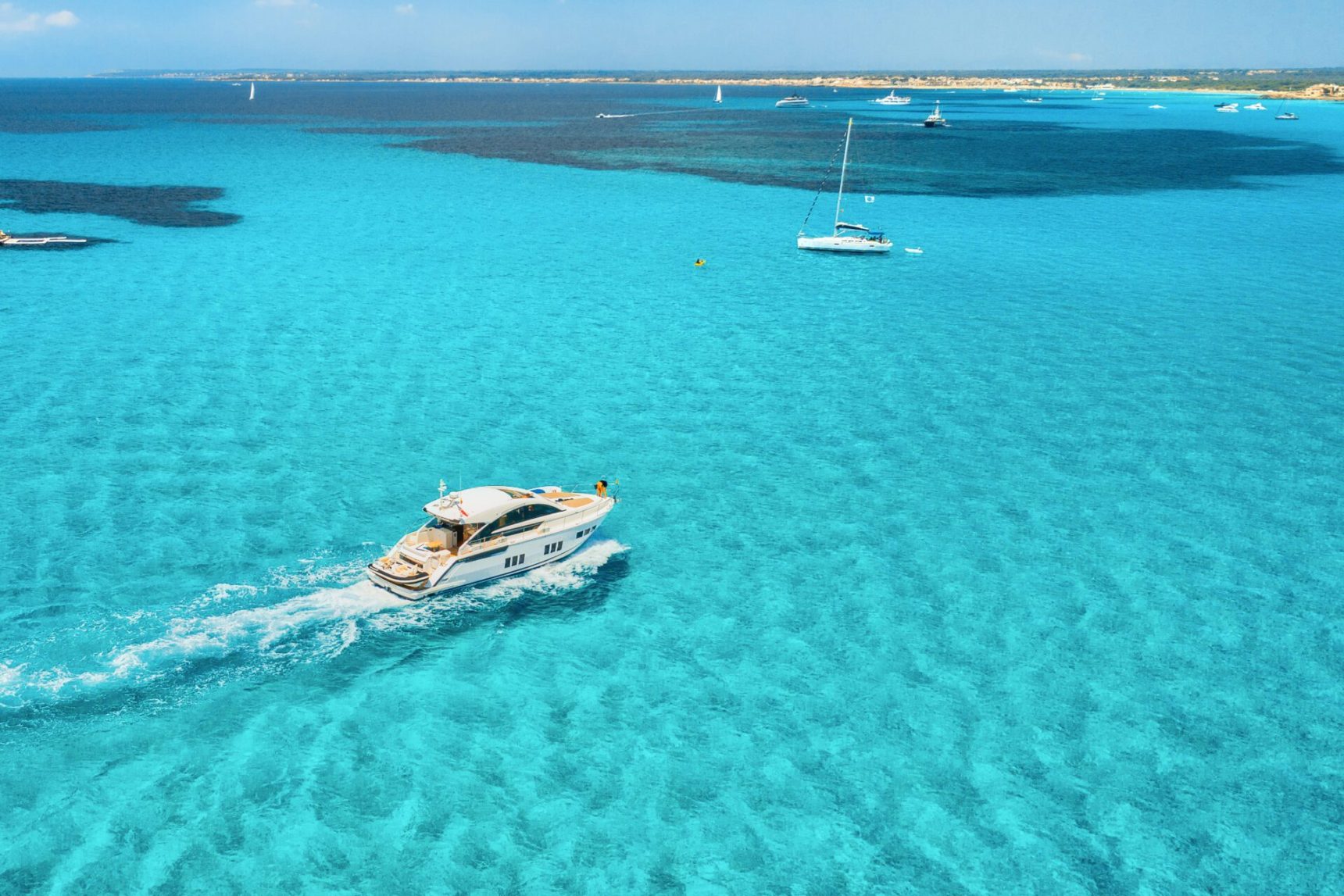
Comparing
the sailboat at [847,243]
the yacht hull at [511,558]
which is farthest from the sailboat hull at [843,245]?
the yacht hull at [511,558]

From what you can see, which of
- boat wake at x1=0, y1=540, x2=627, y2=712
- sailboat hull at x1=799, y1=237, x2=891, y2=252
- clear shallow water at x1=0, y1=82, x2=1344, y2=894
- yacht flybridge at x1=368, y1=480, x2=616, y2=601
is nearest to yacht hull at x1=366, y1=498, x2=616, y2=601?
yacht flybridge at x1=368, y1=480, x2=616, y2=601

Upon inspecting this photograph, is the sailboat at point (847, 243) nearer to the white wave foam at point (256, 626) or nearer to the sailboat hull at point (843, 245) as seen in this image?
the sailboat hull at point (843, 245)

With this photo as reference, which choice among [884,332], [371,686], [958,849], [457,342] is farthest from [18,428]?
[884,332]

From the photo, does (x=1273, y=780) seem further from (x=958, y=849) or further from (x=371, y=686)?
(x=371, y=686)

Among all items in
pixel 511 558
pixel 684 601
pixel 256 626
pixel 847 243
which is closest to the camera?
pixel 256 626

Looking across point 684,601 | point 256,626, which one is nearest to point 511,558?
point 684,601

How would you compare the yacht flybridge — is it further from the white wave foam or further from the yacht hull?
the white wave foam

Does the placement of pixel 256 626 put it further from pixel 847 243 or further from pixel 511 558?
pixel 847 243
